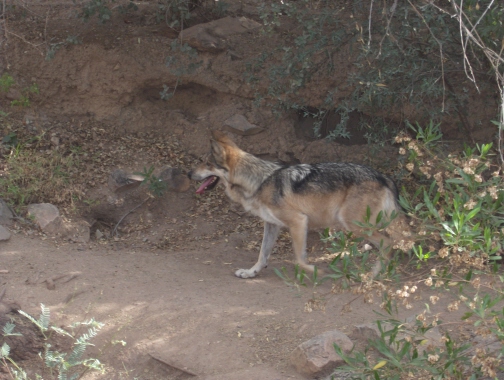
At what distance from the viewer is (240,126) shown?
950 cm

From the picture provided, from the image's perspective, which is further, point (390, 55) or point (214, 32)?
point (214, 32)

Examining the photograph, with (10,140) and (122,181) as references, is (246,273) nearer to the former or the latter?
(122,181)

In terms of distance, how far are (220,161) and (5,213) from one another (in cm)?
269

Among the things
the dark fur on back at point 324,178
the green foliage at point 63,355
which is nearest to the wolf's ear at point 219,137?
the dark fur on back at point 324,178

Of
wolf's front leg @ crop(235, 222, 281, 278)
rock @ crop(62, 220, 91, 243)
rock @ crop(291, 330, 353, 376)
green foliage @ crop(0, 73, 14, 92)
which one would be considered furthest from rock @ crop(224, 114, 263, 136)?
rock @ crop(291, 330, 353, 376)

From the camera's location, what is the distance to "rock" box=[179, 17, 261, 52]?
31.2 feet

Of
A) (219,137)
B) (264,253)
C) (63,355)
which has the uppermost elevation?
(219,137)

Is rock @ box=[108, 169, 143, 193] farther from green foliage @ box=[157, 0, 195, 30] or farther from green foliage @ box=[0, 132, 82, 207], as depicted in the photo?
green foliage @ box=[157, 0, 195, 30]

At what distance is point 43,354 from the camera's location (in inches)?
225

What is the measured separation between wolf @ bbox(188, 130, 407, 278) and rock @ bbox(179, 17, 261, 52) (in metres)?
2.64

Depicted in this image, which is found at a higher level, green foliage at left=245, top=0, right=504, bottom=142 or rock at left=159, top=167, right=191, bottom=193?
green foliage at left=245, top=0, right=504, bottom=142

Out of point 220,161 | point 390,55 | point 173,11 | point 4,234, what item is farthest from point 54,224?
point 390,55

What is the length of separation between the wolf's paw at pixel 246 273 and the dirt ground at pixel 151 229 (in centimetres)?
8

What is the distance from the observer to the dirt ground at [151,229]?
5707mm
